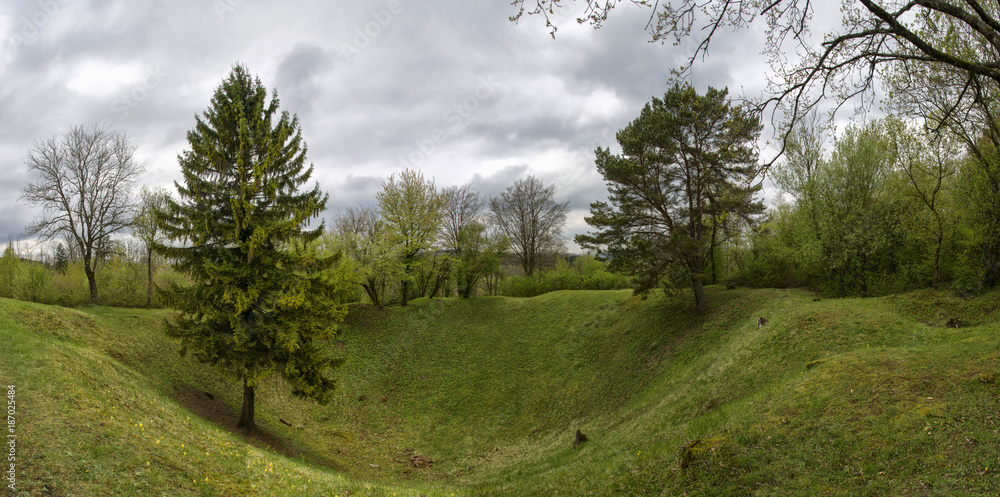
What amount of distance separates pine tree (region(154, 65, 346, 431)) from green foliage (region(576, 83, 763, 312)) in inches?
564

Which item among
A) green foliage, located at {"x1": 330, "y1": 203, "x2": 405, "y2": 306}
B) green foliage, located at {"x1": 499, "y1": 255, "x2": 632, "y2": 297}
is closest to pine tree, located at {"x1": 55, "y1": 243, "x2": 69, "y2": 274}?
green foliage, located at {"x1": 330, "y1": 203, "x2": 405, "y2": 306}

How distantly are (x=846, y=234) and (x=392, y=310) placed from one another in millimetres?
28512

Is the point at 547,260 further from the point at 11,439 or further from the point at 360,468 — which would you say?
the point at 11,439

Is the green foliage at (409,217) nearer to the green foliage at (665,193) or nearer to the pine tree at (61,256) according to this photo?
the green foliage at (665,193)

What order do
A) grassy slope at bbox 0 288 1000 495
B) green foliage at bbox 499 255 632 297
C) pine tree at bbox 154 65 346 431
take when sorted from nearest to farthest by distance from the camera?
grassy slope at bbox 0 288 1000 495, pine tree at bbox 154 65 346 431, green foliage at bbox 499 255 632 297

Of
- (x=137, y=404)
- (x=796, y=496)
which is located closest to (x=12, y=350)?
(x=137, y=404)

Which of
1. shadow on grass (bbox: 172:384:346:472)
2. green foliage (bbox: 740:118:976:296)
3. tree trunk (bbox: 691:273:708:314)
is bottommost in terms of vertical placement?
shadow on grass (bbox: 172:384:346:472)

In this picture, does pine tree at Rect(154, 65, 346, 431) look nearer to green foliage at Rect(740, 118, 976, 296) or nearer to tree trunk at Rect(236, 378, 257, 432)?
tree trunk at Rect(236, 378, 257, 432)

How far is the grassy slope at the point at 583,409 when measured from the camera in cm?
633

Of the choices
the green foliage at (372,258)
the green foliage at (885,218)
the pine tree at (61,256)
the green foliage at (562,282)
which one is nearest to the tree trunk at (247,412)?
the green foliage at (372,258)

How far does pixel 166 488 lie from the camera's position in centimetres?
657

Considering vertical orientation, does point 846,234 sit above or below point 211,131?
below

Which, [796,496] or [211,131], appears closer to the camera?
[796,496]

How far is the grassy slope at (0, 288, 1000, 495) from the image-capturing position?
20.8 ft
